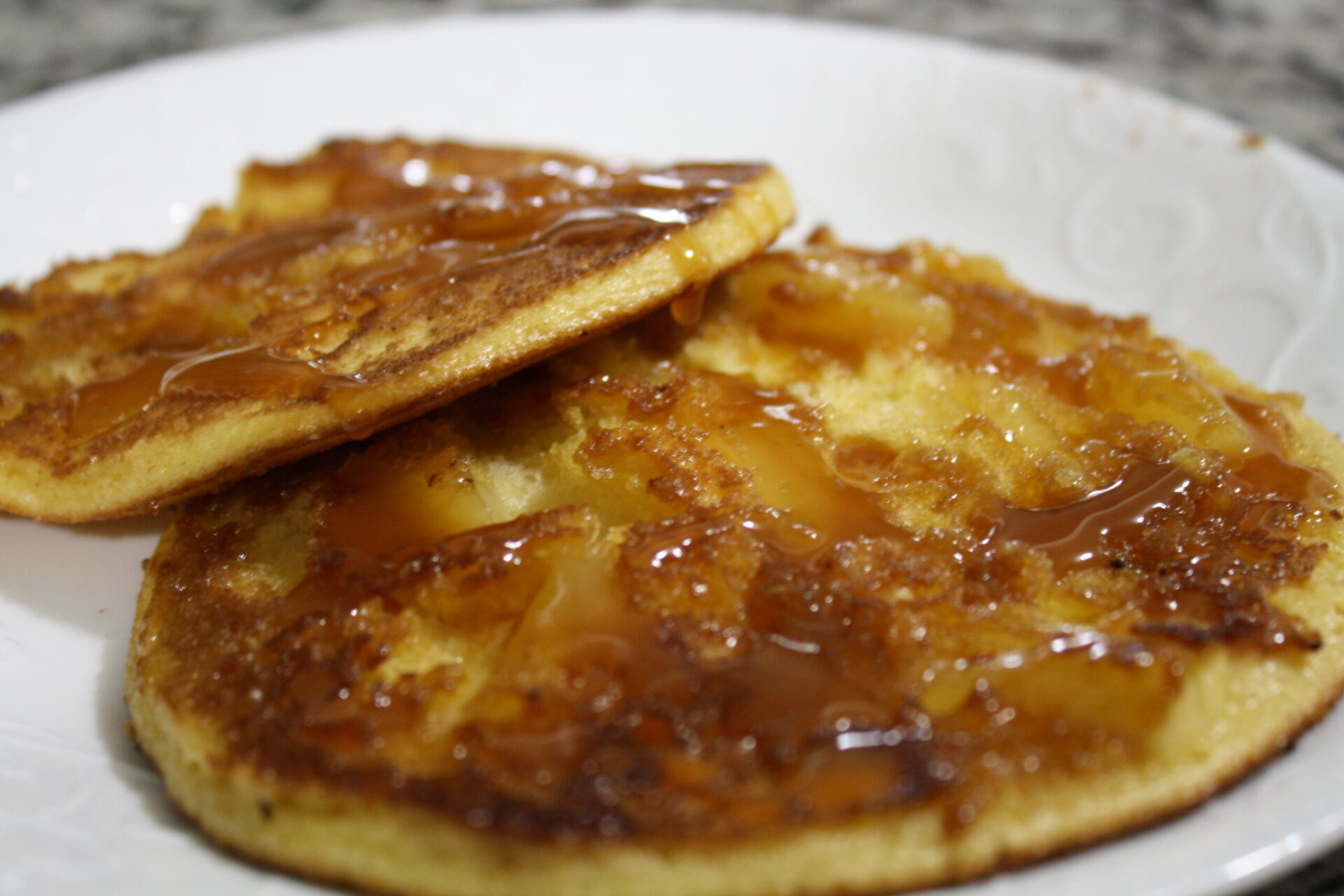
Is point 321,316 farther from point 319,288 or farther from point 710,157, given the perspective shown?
point 710,157

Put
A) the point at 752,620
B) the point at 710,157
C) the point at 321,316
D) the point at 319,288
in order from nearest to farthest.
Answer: the point at 752,620, the point at 321,316, the point at 319,288, the point at 710,157

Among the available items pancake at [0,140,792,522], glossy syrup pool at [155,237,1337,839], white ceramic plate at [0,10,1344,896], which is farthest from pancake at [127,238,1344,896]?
white ceramic plate at [0,10,1344,896]

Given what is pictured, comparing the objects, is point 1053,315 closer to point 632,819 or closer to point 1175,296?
point 1175,296

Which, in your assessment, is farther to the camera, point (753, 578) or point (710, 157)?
point (710, 157)

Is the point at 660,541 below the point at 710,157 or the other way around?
below

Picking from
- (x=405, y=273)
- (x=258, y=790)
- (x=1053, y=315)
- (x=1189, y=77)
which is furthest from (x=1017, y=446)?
(x=1189, y=77)

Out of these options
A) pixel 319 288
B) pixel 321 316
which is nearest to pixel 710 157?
pixel 319 288
